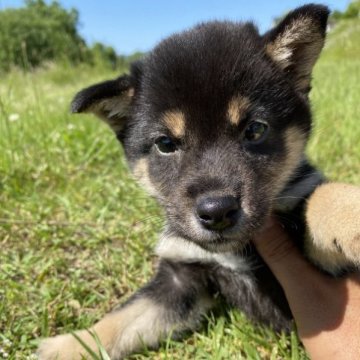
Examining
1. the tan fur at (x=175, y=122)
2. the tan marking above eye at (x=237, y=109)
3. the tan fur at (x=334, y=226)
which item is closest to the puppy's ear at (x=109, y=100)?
the tan fur at (x=175, y=122)

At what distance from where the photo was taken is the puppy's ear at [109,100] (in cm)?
239

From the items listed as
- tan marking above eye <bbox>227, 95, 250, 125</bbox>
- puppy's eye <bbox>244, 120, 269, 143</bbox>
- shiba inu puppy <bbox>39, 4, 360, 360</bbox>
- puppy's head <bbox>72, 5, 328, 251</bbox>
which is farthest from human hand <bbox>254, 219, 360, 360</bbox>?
tan marking above eye <bbox>227, 95, 250, 125</bbox>

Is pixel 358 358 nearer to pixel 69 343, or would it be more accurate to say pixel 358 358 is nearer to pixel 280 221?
pixel 280 221

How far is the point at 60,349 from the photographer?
8.07 ft

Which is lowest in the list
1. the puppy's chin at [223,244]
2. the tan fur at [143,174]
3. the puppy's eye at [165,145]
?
the puppy's chin at [223,244]

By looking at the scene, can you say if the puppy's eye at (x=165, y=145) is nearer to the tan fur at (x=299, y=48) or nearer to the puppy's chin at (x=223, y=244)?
the puppy's chin at (x=223, y=244)

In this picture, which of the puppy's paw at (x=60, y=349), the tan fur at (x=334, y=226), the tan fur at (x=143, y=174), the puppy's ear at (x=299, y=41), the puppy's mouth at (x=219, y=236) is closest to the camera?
the tan fur at (x=334, y=226)

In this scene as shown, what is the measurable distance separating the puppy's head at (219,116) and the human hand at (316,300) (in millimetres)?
217

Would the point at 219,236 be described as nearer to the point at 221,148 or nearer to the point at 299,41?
the point at 221,148

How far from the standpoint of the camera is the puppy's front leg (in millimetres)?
2518

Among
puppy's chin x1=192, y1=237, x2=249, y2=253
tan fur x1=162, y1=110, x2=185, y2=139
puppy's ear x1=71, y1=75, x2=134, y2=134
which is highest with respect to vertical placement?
puppy's ear x1=71, y1=75, x2=134, y2=134

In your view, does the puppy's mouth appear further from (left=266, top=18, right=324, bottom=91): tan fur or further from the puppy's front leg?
(left=266, top=18, right=324, bottom=91): tan fur

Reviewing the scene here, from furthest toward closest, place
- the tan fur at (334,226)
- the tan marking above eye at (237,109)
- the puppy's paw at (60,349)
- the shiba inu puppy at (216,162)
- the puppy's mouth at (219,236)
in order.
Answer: the puppy's paw at (60,349) → the tan marking above eye at (237,109) → the shiba inu puppy at (216,162) → the puppy's mouth at (219,236) → the tan fur at (334,226)

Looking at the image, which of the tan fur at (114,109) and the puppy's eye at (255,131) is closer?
the puppy's eye at (255,131)
